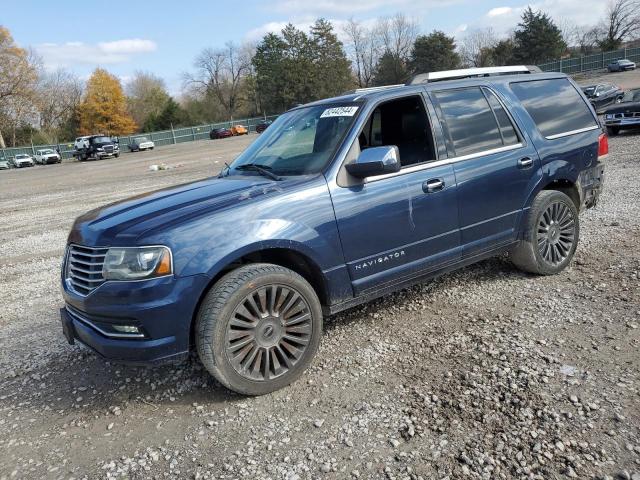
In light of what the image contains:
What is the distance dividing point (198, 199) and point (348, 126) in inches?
48.7

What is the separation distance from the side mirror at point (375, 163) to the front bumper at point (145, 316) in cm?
130

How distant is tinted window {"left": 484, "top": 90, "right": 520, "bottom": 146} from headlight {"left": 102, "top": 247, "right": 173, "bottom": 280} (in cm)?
308

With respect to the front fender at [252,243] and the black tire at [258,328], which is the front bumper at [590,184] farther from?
the black tire at [258,328]

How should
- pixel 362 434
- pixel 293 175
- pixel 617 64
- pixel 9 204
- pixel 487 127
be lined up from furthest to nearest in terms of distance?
pixel 617 64, pixel 9 204, pixel 487 127, pixel 293 175, pixel 362 434

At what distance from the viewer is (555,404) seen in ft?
9.50

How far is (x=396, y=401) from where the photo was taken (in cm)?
311

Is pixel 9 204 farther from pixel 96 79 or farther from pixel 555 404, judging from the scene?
pixel 96 79

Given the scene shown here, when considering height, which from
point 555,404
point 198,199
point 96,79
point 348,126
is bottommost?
point 555,404

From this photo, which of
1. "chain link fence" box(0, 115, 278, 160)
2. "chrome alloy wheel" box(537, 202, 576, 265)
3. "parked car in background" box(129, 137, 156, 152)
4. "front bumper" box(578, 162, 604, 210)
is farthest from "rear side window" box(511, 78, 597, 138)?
"chain link fence" box(0, 115, 278, 160)

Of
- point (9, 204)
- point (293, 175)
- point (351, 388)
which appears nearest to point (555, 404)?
point (351, 388)

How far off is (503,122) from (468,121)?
0.43 metres

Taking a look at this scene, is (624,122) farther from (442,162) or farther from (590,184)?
(442,162)

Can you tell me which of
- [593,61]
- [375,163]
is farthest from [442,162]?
[593,61]

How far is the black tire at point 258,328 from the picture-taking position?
10.1ft
